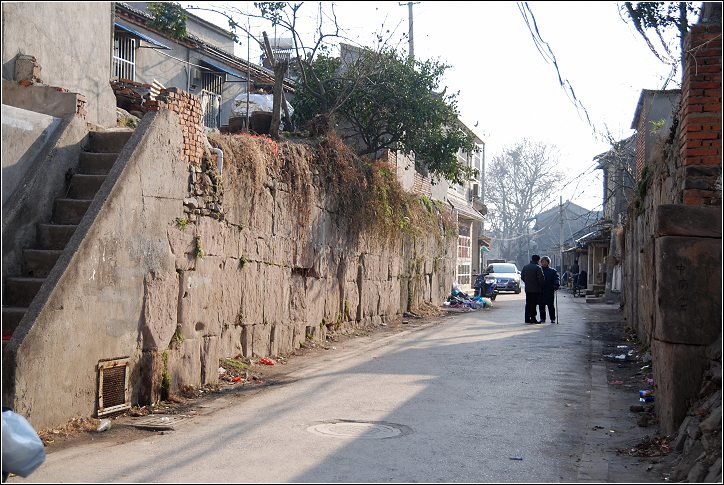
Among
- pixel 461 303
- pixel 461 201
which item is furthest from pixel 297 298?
pixel 461 201

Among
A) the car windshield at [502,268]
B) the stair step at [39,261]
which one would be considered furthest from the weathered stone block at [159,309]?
the car windshield at [502,268]

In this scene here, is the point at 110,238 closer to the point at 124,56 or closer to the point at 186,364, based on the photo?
the point at 186,364

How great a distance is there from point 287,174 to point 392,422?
6391 mm

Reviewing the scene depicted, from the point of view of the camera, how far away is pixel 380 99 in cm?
1967

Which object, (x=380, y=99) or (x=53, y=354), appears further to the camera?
(x=380, y=99)

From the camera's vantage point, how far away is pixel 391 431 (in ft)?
24.0

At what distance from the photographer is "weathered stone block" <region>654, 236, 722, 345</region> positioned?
22.3ft

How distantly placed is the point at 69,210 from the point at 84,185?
15.5 inches

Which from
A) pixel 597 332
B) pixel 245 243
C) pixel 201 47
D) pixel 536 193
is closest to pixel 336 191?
pixel 245 243

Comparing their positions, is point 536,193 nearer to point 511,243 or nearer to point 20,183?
point 511,243

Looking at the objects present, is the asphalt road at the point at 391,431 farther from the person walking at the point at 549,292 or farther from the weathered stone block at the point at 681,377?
the person walking at the point at 549,292

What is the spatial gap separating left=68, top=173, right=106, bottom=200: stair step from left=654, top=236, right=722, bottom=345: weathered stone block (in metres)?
6.03

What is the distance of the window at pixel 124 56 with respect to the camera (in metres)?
20.0

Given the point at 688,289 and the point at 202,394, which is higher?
the point at 688,289
